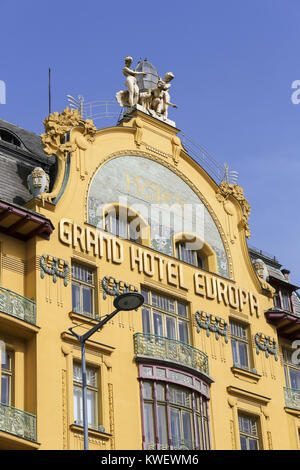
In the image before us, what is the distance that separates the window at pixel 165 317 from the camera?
139 ft

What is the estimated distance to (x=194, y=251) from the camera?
45.9m

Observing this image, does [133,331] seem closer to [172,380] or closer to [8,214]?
[172,380]

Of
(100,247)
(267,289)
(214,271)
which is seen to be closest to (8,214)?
(100,247)

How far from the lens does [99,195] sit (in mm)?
43219

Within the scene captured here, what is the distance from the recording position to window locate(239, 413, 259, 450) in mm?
43375

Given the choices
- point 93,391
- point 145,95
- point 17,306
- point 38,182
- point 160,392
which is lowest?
point 93,391

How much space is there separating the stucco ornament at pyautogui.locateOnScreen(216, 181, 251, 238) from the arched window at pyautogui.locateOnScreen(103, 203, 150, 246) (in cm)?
529

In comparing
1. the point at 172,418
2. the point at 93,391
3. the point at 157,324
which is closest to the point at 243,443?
the point at 172,418

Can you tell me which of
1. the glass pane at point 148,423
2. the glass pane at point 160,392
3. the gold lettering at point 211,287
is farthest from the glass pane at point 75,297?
the gold lettering at point 211,287

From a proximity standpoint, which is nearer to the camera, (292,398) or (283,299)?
(292,398)

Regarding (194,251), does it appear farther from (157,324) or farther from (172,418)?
(172,418)

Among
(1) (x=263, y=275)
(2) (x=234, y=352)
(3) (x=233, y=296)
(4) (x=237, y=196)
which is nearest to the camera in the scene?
(2) (x=234, y=352)

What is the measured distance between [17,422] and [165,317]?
341 inches
